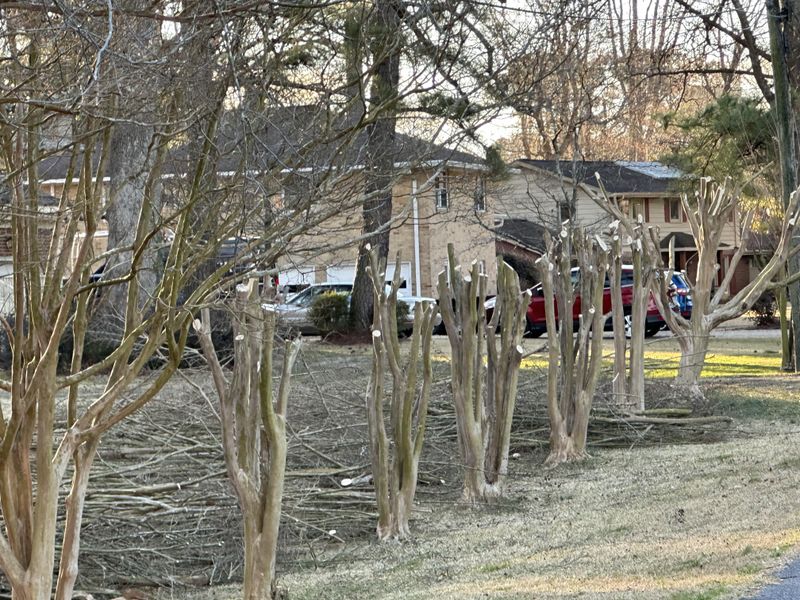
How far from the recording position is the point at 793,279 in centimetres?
1606

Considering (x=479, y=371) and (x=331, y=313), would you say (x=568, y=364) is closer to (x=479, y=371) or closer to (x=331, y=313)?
(x=479, y=371)

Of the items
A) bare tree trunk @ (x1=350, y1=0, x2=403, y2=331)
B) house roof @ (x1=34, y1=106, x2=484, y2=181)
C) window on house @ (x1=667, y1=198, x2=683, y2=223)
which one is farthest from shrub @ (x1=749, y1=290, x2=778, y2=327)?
house roof @ (x1=34, y1=106, x2=484, y2=181)

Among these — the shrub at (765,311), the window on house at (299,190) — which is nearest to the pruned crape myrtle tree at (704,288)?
the window on house at (299,190)

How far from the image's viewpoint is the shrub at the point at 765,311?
37281mm

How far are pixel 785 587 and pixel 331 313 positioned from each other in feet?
77.8

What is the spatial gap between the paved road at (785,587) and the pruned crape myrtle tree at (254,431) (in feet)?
9.38

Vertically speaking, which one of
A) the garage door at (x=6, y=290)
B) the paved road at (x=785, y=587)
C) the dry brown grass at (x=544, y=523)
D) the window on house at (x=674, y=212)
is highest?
the window on house at (x=674, y=212)

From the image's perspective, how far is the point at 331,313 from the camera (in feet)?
95.8

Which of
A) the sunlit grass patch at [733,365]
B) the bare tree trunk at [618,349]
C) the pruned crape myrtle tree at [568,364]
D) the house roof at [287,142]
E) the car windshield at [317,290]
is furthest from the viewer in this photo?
the car windshield at [317,290]

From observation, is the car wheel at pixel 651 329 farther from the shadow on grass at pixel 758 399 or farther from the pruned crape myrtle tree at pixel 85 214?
the pruned crape myrtle tree at pixel 85 214

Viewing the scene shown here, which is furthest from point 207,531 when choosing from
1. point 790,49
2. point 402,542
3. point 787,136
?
point 790,49

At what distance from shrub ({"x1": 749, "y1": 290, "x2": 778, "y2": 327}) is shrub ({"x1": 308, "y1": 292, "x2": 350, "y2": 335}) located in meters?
14.0

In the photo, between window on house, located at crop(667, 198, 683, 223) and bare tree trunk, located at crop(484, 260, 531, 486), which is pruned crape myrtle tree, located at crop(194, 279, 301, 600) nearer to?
bare tree trunk, located at crop(484, 260, 531, 486)

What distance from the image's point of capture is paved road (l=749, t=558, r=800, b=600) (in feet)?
18.3
